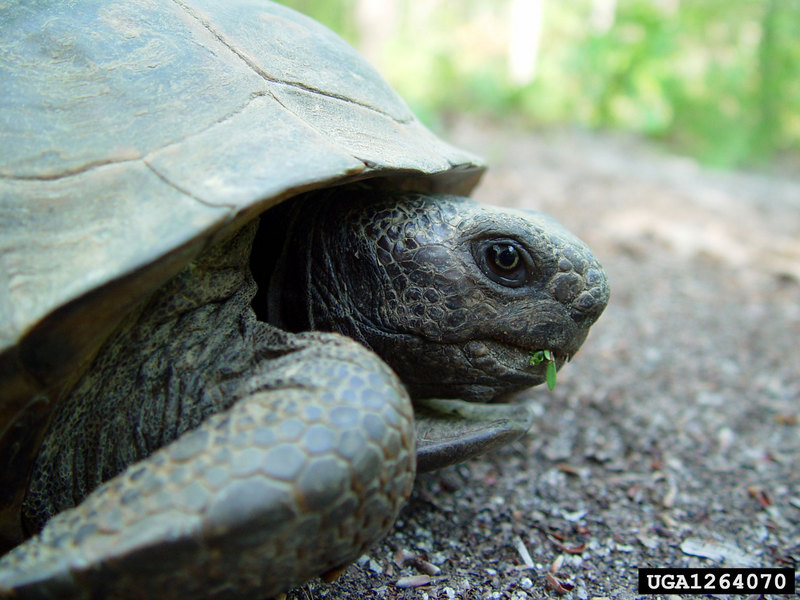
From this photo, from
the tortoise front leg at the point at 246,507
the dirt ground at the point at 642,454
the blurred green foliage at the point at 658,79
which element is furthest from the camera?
the blurred green foliage at the point at 658,79

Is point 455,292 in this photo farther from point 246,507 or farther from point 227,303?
point 246,507

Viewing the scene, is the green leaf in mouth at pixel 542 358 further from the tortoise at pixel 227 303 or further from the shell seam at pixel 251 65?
the shell seam at pixel 251 65

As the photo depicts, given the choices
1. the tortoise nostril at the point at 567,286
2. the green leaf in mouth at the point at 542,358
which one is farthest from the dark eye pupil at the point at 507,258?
the green leaf in mouth at the point at 542,358

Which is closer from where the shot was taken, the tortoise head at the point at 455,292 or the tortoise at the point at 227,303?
the tortoise at the point at 227,303

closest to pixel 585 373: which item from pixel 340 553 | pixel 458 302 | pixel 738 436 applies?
pixel 738 436

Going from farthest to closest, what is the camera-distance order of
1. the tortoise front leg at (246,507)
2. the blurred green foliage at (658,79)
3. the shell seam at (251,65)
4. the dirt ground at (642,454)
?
the blurred green foliage at (658,79), the dirt ground at (642,454), the shell seam at (251,65), the tortoise front leg at (246,507)

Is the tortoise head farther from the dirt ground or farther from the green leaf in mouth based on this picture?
the dirt ground

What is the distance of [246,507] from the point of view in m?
1.01

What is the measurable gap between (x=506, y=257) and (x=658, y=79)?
6.68 metres

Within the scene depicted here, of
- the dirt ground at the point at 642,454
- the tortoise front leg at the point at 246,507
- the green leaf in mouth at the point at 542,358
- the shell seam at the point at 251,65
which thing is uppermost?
the shell seam at the point at 251,65

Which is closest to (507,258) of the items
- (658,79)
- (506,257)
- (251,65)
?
(506,257)

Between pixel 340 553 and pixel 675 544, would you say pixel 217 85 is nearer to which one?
pixel 340 553

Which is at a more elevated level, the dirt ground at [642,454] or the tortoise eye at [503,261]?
the tortoise eye at [503,261]

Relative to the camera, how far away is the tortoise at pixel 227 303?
1.06 metres
